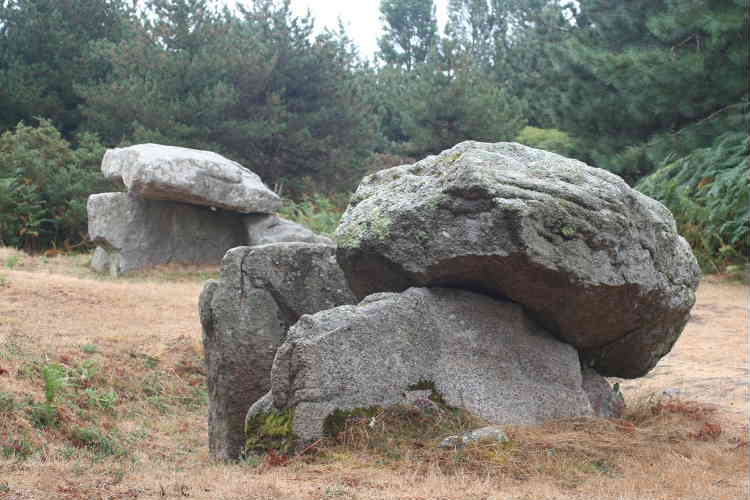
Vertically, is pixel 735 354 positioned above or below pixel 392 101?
below

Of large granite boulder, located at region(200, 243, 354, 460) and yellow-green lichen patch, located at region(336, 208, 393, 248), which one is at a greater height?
yellow-green lichen patch, located at region(336, 208, 393, 248)

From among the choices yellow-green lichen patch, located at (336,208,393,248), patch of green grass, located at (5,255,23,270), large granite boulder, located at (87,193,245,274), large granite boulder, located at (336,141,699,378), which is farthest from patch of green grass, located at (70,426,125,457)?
large granite boulder, located at (87,193,245,274)

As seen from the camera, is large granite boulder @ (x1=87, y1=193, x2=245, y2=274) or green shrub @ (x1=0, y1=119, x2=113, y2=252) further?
green shrub @ (x1=0, y1=119, x2=113, y2=252)

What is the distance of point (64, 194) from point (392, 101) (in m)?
12.1

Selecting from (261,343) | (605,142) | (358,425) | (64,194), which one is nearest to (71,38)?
(64,194)

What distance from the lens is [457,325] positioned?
5.40 metres

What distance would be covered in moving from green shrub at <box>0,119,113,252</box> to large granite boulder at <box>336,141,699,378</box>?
12.7 metres

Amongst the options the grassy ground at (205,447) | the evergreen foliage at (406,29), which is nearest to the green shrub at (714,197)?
the grassy ground at (205,447)

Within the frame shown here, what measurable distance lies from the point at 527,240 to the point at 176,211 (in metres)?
10.4

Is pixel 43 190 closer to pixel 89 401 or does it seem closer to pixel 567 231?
pixel 89 401

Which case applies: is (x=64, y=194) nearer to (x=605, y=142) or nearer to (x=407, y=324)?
(x=605, y=142)

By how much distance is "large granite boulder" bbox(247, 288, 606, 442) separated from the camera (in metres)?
4.85

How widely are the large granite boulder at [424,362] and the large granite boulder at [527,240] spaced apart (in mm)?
180

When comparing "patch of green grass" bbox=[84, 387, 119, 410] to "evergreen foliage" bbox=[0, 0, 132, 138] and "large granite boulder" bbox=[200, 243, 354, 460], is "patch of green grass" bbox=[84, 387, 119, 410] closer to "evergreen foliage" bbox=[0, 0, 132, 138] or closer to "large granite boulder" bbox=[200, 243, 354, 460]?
"large granite boulder" bbox=[200, 243, 354, 460]
